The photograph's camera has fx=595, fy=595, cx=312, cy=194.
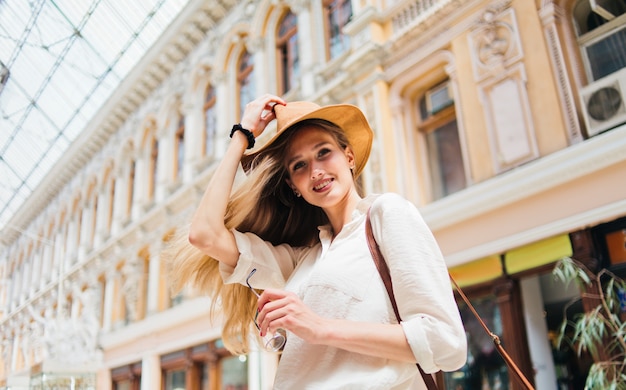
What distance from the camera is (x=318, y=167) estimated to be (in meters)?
1.68

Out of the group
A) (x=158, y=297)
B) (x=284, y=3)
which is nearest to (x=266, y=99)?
(x=284, y=3)

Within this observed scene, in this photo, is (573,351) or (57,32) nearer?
(573,351)

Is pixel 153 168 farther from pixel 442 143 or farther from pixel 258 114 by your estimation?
pixel 258 114

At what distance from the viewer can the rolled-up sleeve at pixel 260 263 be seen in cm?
169

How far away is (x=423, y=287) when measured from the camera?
4.34 ft

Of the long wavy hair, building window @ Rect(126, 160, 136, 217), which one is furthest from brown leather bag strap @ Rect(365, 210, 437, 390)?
building window @ Rect(126, 160, 136, 217)

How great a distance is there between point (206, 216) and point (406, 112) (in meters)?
6.70

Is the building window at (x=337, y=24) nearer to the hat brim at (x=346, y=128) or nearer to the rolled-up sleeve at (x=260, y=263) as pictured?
the hat brim at (x=346, y=128)

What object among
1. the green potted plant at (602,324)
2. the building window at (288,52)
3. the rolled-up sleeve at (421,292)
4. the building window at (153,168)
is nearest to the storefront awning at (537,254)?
the green potted plant at (602,324)

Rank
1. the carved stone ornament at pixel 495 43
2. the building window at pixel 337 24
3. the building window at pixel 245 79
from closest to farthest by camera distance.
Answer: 1. the carved stone ornament at pixel 495 43
2. the building window at pixel 337 24
3. the building window at pixel 245 79

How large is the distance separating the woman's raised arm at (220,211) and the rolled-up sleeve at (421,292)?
459 millimetres

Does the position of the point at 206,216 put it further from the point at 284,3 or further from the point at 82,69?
the point at 82,69

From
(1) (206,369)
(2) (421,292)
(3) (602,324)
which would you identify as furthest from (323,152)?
(1) (206,369)

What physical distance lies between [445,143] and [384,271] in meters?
6.27
